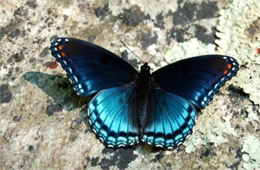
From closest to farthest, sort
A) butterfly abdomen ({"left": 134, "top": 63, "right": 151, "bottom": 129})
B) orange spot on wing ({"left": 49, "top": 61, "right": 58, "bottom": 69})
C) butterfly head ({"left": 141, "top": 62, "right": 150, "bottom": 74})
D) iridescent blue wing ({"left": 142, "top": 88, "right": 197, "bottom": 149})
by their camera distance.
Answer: iridescent blue wing ({"left": 142, "top": 88, "right": 197, "bottom": 149}) < butterfly abdomen ({"left": 134, "top": 63, "right": 151, "bottom": 129}) < butterfly head ({"left": 141, "top": 62, "right": 150, "bottom": 74}) < orange spot on wing ({"left": 49, "top": 61, "right": 58, "bottom": 69})

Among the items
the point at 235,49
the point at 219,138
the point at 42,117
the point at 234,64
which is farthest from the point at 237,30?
the point at 42,117

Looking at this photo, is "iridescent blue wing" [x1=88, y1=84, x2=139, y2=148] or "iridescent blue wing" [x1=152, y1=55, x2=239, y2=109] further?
"iridescent blue wing" [x1=152, y1=55, x2=239, y2=109]

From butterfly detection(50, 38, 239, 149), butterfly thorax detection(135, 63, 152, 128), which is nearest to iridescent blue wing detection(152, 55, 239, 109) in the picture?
butterfly detection(50, 38, 239, 149)

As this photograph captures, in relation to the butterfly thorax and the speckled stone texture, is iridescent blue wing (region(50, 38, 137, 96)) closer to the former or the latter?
the butterfly thorax

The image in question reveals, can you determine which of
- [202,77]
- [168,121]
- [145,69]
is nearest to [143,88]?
[145,69]

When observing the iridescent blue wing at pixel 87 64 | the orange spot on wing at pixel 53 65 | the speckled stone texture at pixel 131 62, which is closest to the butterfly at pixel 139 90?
the iridescent blue wing at pixel 87 64

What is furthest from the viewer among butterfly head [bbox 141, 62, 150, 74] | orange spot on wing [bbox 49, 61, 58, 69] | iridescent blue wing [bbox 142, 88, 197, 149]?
orange spot on wing [bbox 49, 61, 58, 69]
